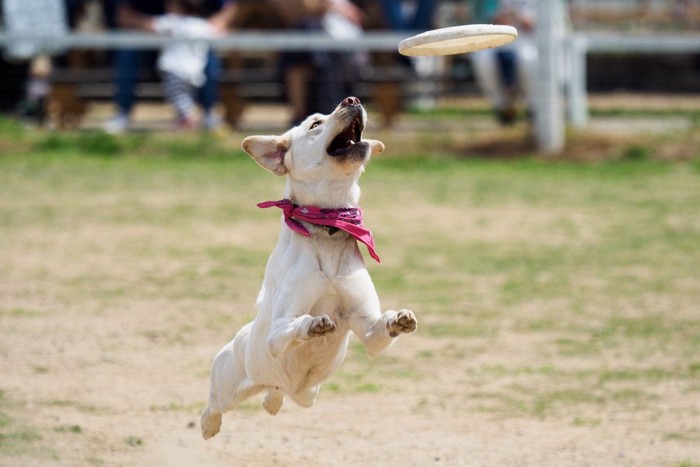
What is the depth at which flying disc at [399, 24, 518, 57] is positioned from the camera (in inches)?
202

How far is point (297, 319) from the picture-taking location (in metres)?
4.80

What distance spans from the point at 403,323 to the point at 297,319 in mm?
398

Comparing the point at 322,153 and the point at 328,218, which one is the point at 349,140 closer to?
the point at 322,153

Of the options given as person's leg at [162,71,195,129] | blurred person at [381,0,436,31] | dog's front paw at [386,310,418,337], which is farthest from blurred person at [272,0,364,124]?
dog's front paw at [386,310,418,337]

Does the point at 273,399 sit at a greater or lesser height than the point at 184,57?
greater

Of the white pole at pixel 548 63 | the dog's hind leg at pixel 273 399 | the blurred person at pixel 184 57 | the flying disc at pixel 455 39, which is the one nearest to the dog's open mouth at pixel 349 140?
the flying disc at pixel 455 39

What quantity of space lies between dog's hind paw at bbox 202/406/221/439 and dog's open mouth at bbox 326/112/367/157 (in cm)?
138

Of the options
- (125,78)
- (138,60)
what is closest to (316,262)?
(125,78)

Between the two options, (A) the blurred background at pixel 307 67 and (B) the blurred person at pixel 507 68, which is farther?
(B) the blurred person at pixel 507 68

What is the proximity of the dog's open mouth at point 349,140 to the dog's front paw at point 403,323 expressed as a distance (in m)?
0.65

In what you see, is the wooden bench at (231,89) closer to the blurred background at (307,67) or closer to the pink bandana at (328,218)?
the blurred background at (307,67)

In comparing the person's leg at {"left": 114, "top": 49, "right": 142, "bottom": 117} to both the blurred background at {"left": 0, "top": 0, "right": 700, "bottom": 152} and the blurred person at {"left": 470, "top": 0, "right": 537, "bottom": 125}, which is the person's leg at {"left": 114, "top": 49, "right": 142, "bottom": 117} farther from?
the blurred person at {"left": 470, "top": 0, "right": 537, "bottom": 125}

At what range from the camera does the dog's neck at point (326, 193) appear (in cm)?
504

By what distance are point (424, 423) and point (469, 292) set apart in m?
3.23
